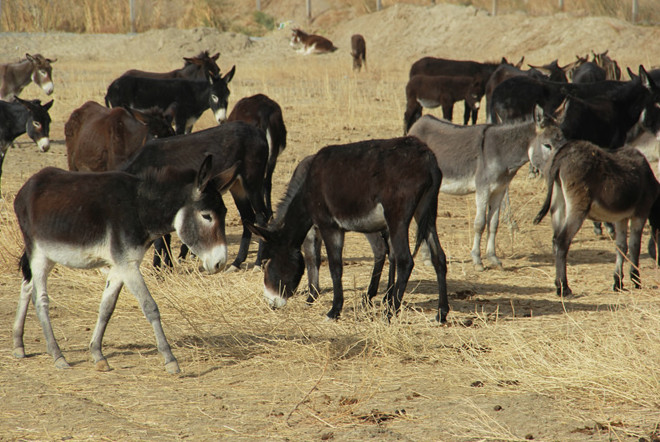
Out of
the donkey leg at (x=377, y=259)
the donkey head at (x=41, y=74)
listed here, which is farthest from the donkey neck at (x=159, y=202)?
the donkey head at (x=41, y=74)

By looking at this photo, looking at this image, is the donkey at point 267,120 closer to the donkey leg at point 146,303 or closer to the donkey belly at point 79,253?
the donkey leg at point 146,303

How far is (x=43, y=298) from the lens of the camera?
5422 millimetres

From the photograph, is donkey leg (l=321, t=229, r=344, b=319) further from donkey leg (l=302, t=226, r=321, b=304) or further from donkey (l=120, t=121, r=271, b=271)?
donkey (l=120, t=121, r=271, b=271)

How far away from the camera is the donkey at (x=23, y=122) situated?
12523 millimetres

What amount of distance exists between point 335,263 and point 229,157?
213 centimetres

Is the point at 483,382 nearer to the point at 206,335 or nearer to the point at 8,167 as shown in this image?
the point at 206,335

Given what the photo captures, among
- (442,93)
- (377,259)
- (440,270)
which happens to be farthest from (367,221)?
(442,93)

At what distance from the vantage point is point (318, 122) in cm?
1811

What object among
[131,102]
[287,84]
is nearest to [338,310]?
[131,102]

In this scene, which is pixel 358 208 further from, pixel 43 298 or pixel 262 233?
pixel 43 298

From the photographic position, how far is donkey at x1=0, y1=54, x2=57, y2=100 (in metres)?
18.9

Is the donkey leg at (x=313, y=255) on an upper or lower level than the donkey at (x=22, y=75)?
lower

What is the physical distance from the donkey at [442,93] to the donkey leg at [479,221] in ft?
27.4

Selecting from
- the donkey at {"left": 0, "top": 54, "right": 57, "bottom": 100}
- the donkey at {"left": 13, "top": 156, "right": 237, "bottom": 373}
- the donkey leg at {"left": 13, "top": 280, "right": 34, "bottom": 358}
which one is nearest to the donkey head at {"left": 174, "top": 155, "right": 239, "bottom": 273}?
the donkey at {"left": 13, "top": 156, "right": 237, "bottom": 373}
